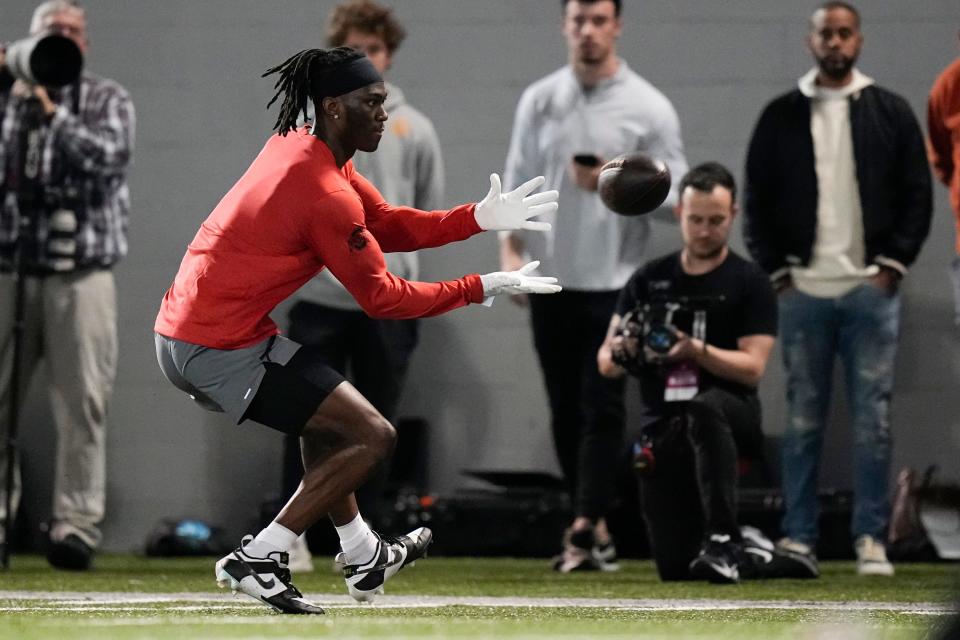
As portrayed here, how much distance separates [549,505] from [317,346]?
1352 millimetres

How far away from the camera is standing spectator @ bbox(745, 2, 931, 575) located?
5.80m

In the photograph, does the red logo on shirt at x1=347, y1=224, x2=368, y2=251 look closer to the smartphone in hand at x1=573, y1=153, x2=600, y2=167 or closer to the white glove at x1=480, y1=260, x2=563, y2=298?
the white glove at x1=480, y1=260, x2=563, y2=298

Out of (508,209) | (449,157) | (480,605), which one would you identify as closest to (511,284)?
(508,209)

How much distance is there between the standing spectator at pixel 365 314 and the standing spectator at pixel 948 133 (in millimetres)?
1764

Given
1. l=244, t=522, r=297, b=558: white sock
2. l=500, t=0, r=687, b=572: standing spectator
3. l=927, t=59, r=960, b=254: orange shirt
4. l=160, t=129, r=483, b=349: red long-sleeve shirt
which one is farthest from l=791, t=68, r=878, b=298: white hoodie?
l=244, t=522, r=297, b=558: white sock

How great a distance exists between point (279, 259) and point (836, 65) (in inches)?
108

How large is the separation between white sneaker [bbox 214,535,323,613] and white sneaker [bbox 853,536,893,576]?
2.50 metres

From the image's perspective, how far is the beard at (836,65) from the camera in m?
5.87

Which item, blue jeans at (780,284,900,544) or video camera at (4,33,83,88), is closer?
video camera at (4,33,83,88)

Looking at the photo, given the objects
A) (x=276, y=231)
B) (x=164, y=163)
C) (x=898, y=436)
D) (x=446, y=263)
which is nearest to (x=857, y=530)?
(x=898, y=436)

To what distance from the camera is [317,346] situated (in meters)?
5.74

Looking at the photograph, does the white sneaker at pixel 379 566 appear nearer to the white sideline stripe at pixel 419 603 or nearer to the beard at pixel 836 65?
the white sideline stripe at pixel 419 603

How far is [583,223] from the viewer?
5.91 meters

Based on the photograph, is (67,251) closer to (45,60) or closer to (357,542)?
(45,60)
